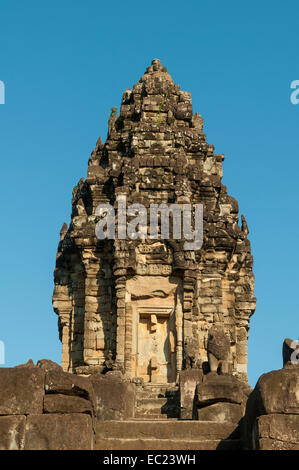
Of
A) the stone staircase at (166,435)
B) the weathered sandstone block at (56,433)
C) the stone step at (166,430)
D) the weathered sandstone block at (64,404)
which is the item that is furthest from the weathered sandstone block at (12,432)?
the stone step at (166,430)

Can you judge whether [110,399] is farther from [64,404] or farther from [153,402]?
[153,402]

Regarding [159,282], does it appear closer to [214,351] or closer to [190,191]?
[190,191]

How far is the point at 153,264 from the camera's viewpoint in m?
26.5

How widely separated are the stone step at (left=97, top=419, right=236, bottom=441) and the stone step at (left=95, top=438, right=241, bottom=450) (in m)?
0.68

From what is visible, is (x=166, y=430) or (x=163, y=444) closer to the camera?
(x=163, y=444)

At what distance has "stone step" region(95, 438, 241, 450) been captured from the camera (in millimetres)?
13079

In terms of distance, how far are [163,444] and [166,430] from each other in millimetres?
854

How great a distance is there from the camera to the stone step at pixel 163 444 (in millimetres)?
13079

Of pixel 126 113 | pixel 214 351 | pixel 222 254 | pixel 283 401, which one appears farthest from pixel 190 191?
pixel 283 401

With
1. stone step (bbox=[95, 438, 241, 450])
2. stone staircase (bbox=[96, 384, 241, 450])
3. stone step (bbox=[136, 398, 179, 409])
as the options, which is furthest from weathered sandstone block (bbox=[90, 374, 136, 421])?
stone step (bbox=[136, 398, 179, 409])

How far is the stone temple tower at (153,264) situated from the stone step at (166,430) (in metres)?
9.74

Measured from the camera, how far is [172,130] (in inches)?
1166

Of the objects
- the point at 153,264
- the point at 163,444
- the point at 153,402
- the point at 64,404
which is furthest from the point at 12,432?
the point at 153,264

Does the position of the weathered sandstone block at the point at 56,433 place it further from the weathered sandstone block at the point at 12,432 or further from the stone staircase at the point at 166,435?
the stone staircase at the point at 166,435
